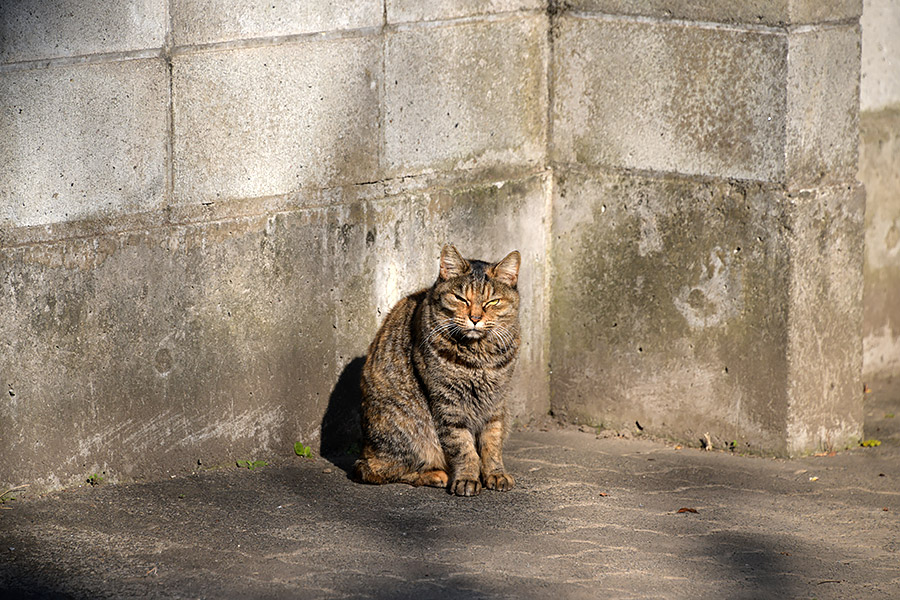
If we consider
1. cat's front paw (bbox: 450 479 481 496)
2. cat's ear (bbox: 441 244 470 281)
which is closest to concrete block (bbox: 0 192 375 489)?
cat's ear (bbox: 441 244 470 281)

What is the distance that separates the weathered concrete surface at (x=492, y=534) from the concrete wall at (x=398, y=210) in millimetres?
266

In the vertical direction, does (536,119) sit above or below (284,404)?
above

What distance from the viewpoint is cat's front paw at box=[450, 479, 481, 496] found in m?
4.96

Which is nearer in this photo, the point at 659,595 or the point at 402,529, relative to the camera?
the point at 659,595

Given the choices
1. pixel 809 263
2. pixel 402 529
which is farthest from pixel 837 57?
pixel 402 529

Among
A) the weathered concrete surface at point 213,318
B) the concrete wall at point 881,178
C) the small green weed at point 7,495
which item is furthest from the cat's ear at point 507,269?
the concrete wall at point 881,178

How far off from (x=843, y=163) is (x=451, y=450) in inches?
88.8

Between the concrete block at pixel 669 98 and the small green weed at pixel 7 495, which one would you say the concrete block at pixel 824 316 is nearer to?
the concrete block at pixel 669 98

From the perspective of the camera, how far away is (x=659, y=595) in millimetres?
4012

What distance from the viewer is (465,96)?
5.60 metres

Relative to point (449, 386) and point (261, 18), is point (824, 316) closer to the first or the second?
point (449, 386)

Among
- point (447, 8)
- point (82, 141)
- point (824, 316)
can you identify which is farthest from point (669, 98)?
point (82, 141)

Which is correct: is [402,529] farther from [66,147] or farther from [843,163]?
[843,163]

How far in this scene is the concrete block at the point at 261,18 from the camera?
4777 millimetres
